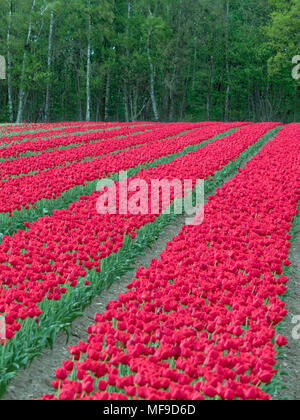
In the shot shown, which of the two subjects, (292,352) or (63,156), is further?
(63,156)

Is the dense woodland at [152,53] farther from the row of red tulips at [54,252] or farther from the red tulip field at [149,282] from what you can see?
the row of red tulips at [54,252]

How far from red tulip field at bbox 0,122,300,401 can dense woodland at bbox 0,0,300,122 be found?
31546 millimetres

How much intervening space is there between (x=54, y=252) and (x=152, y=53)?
44.7m

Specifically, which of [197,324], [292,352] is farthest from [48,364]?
[292,352]

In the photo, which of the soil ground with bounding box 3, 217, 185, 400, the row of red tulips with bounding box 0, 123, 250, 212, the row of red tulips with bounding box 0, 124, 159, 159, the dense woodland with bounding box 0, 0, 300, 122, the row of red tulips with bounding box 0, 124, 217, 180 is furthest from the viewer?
the dense woodland with bounding box 0, 0, 300, 122

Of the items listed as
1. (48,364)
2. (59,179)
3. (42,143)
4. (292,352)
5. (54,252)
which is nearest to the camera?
(48,364)

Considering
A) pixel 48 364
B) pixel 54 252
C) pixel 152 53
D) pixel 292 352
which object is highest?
pixel 152 53

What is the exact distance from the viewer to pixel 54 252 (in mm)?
5469

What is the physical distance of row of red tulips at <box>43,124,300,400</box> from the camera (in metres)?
2.79

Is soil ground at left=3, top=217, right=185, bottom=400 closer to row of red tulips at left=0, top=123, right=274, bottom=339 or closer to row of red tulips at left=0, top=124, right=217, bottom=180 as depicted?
row of red tulips at left=0, top=123, right=274, bottom=339

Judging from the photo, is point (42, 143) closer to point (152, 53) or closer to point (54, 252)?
point (54, 252)

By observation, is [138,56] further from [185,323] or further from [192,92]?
[185,323]

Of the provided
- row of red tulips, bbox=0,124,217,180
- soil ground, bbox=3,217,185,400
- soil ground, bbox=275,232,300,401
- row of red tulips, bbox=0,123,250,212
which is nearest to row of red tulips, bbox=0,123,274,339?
soil ground, bbox=3,217,185,400

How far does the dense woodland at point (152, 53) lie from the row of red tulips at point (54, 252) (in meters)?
33.4
